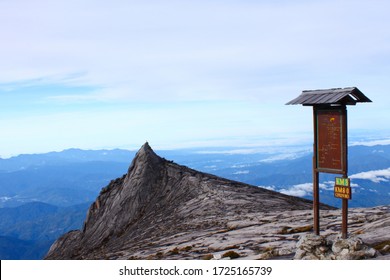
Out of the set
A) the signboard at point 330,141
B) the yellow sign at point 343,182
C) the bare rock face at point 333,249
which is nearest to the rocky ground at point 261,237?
the bare rock face at point 333,249

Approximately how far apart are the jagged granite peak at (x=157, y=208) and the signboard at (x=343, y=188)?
1255 centimetres

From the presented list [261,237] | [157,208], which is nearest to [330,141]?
[261,237]

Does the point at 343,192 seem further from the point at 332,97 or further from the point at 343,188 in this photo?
the point at 332,97

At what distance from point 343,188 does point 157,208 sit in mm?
30957

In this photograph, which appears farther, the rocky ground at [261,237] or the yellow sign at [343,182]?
the rocky ground at [261,237]

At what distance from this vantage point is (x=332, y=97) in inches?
907

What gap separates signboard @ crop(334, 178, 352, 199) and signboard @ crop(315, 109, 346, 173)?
22.5 inches

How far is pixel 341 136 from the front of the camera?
2330 cm

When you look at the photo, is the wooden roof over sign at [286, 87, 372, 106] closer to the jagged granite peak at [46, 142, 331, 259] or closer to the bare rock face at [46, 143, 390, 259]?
the bare rock face at [46, 143, 390, 259]

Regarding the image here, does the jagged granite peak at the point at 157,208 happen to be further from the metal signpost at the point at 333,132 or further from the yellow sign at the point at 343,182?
the yellow sign at the point at 343,182

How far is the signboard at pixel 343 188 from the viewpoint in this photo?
74.6 ft

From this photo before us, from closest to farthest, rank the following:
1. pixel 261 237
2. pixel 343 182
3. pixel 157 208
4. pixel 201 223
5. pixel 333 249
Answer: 1. pixel 333 249
2. pixel 343 182
3. pixel 261 237
4. pixel 201 223
5. pixel 157 208

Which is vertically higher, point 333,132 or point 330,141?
point 333,132
